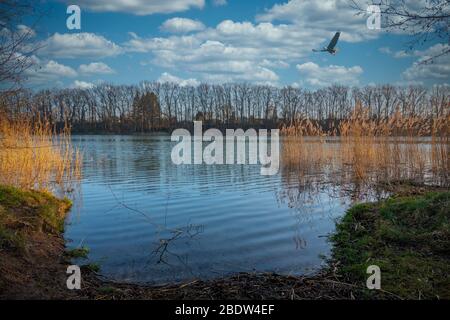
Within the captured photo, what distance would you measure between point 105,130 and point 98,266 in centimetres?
5895

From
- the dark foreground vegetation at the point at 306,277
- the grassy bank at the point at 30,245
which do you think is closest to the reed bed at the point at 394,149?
the dark foreground vegetation at the point at 306,277

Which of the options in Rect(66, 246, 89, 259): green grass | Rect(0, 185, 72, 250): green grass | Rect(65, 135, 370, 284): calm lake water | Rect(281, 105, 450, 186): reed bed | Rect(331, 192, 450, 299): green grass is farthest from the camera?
Rect(281, 105, 450, 186): reed bed

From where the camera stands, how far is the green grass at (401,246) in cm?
399

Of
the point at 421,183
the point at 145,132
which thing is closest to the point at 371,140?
the point at 421,183

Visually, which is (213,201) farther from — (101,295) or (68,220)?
(101,295)

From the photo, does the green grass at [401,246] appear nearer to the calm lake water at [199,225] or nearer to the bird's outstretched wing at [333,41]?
the calm lake water at [199,225]

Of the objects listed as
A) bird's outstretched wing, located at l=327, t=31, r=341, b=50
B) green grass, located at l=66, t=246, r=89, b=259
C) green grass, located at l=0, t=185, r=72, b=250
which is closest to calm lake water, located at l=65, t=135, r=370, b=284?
green grass, located at l=66, t=246, r=89, b=259

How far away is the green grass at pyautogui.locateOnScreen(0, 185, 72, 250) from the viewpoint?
4.75 m

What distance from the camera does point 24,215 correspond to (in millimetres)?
5945

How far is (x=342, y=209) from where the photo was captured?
27.6ft

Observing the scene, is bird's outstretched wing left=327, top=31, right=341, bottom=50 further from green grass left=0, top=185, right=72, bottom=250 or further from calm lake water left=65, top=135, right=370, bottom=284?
green grass left=0, top=185, right=72, bottom=250

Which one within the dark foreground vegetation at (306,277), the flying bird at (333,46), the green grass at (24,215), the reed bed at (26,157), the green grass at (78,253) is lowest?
the green grass at (78,253)

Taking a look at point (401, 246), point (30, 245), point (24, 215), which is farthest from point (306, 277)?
point (24, 215)

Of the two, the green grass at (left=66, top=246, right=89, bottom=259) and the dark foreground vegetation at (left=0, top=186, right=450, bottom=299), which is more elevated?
the dark foreground vegetation at (left=0, top=186, right=450, bottom=299)
